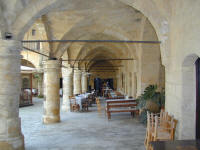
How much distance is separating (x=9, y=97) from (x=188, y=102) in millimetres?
3532

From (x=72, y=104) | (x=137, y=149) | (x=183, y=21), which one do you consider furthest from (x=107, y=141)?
(x=72, y=104)

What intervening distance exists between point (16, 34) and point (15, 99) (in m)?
1.38

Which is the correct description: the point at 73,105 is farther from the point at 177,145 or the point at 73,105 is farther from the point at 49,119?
the point at 177,145

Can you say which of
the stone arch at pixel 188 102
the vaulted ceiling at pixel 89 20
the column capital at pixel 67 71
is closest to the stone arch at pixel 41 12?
the stone arch at pixel 188 102

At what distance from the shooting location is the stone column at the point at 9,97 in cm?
396

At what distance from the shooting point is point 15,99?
4.15m

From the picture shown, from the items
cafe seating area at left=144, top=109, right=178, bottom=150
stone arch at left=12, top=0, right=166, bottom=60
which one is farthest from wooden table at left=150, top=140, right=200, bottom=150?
stone arch at left=12, top=0, right=166, bottom=60

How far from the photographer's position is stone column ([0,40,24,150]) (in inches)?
156

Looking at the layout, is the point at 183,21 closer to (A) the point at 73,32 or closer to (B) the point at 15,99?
(B) the point at 15,99

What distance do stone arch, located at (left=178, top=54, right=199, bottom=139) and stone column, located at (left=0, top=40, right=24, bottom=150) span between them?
3329 mm

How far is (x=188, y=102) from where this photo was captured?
12.0 feet

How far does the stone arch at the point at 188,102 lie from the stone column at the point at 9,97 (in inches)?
131

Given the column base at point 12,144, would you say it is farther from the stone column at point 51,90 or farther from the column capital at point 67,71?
the column capital at point 67,71

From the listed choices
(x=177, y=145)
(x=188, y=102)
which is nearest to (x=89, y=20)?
(x=188, y=102)
